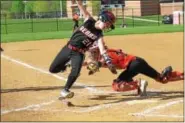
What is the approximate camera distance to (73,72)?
902 cm

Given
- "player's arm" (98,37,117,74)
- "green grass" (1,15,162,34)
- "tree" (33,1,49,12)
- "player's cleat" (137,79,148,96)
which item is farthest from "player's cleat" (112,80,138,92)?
"tree" (33,1,49,12)

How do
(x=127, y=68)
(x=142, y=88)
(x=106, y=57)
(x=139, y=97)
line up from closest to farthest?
(x=106, y=57), (x=127, y=68), (x=139, y=97), (x=142, y=88)

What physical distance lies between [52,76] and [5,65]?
9.86 ft

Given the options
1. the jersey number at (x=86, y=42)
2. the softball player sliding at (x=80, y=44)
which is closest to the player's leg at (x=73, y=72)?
the softball player sliding at (x=80, y=44)

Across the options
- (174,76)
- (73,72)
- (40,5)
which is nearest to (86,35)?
(73,72)

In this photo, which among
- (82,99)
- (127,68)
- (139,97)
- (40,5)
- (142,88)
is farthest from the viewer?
(40,5)

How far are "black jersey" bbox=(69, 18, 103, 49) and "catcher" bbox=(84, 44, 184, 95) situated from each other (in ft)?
1.31

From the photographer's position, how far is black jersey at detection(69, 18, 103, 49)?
9.13 meters

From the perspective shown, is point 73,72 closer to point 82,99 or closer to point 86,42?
point 86,42

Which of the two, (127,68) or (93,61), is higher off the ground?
(93,61)

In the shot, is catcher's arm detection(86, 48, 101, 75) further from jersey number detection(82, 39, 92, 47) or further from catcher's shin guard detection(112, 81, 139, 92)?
catcher's shin guard detection(112, 81, 139, 92)

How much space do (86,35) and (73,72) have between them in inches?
28.8

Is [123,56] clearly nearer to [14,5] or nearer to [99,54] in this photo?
[99,54]

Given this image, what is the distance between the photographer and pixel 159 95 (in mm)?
10125
